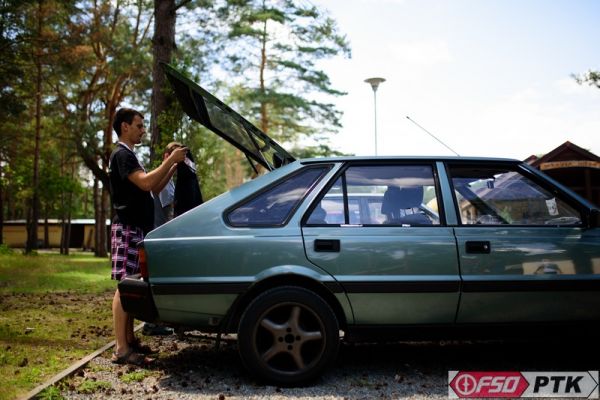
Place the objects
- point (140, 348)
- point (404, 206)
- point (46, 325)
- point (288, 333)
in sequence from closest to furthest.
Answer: point (288, 333), point (404, 206), point (140, 348), point (46, 325)

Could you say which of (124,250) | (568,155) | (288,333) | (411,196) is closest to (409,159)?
(411,196)

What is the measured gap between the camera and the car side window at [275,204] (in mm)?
3746

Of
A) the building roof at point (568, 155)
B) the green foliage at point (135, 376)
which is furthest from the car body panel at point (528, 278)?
the building roof at point (568, 155)

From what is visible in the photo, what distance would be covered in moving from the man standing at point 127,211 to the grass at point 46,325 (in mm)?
568

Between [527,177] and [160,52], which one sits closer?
[527,177]

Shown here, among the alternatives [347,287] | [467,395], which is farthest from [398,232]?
[467,395]

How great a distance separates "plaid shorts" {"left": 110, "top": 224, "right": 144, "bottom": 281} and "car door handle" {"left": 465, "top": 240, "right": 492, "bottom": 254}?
2.78 metres

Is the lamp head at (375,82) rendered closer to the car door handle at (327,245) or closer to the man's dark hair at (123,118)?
the man's dark hair at (123,118)

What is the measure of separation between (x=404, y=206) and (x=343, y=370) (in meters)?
1.43

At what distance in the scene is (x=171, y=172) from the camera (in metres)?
4.37

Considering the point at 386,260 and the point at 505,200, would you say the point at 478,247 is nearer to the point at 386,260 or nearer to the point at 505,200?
the point at 505,200

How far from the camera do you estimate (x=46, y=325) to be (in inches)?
246

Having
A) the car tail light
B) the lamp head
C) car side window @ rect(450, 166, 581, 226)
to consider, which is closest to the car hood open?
the car tail light

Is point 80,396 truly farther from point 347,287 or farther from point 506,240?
point 506,240
